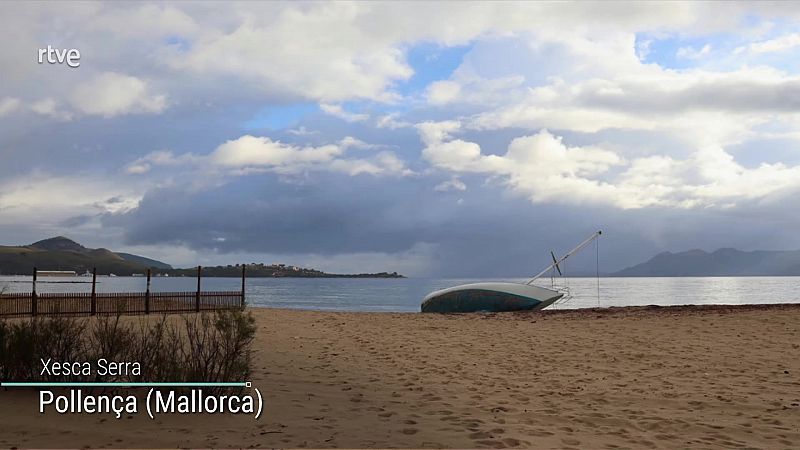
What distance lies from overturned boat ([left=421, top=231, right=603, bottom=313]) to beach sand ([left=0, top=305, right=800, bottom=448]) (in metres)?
15.2

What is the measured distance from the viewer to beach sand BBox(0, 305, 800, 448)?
18.9 feet

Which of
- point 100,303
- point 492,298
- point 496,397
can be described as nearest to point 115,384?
point 496,397

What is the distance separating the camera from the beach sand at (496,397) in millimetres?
5754

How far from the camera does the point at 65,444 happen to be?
17.6 feet

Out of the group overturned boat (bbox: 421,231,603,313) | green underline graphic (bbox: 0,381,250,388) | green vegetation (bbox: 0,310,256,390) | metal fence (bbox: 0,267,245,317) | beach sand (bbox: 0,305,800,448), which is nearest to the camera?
beach sand (bbox: 0,305,800,448)

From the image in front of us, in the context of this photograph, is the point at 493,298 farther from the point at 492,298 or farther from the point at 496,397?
the point at 496,397

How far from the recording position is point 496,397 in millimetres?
7734

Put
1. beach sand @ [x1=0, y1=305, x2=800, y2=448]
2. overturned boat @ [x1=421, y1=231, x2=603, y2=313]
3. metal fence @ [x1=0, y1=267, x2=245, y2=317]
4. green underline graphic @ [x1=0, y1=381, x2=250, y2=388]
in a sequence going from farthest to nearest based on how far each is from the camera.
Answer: overturned boat @ [x1=421, y1=231, x2=603, y2=313] < metal fence @ [x1=0, y1=267, x2=245, y2=317] < green underline graphic @ [x1=0, y1=381, x2=250, y2=388] < beach sand @ [x1=0, y1=305, x2=800, y2=448]

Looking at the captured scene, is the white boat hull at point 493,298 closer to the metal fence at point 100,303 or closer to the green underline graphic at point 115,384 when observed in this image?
the metal fence at point 100,303

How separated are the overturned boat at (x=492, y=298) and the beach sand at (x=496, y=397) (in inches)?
598

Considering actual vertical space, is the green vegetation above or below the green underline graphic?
above

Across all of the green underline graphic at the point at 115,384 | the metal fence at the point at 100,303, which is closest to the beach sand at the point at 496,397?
the green underline graphic at the point at 115,384

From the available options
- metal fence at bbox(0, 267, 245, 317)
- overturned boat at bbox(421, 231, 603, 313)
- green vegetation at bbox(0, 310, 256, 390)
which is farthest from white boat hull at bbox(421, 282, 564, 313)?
green vegetation at bbox(0, 310, 256, 390)

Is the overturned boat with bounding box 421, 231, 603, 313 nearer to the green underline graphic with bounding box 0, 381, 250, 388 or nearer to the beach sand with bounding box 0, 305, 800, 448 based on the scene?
the beach sand with bounding box 0, 305, 800, 448
